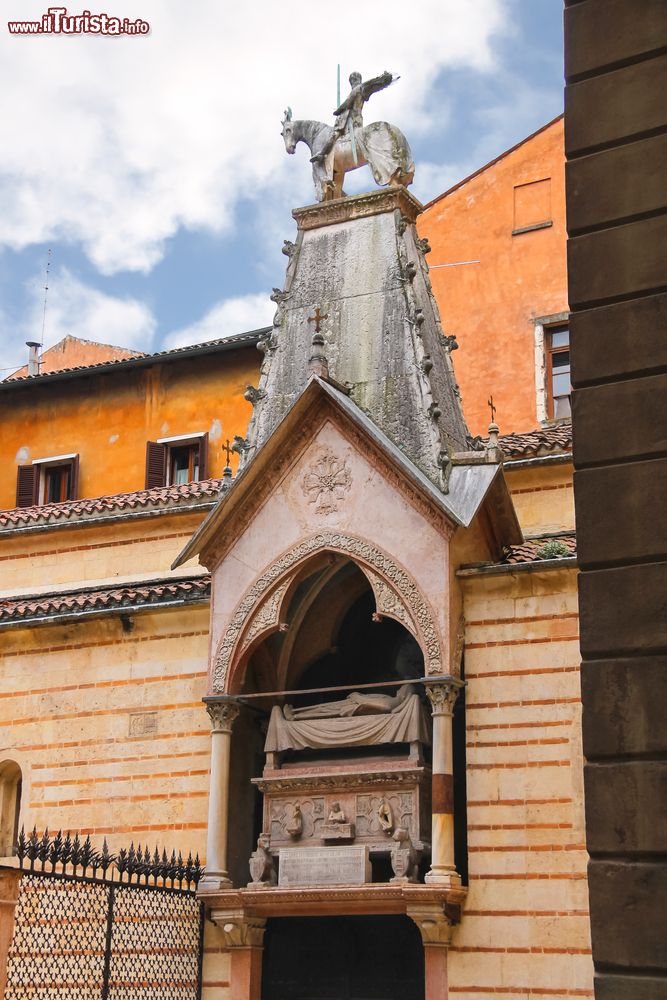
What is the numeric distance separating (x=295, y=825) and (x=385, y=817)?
1.11 meters

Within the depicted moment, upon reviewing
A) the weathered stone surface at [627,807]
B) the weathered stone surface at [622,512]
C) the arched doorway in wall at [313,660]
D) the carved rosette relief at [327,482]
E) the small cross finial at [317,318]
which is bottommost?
the weathered stone surface at [627,807]

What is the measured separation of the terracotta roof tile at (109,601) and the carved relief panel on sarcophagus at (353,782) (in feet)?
7.26

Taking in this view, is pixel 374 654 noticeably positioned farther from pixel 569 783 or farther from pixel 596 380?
pixel 596 380

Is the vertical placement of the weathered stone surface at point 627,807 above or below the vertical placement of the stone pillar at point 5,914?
above

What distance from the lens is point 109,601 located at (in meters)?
19.1

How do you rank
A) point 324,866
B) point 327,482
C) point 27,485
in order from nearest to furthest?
1. point 324,866
2. point 327,482
3. point 27,485

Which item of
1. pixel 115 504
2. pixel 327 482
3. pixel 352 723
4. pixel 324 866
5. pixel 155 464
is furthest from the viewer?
pixel 155 464

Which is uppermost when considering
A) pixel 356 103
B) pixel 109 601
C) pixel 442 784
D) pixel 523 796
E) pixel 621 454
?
pixel 356 103

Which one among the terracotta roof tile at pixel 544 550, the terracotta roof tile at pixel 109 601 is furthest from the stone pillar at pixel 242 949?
the terracotta roof tile at pixel 544 550

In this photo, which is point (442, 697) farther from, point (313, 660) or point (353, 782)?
point (313, 660)

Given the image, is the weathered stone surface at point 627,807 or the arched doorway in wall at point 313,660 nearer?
the weathered stone surface at point 627,807

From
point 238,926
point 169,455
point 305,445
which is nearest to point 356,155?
point 305,445

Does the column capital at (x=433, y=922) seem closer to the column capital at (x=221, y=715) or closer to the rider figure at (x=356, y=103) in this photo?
the column capital at (x=221, y=715)

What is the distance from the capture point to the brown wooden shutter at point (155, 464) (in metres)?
26.2
